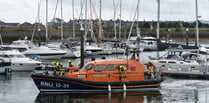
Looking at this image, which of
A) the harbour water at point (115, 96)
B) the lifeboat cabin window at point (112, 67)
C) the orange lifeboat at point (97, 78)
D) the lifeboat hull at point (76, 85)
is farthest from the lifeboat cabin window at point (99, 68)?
the harbour water at point (115, 96)

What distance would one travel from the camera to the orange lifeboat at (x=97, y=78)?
29.8 meters

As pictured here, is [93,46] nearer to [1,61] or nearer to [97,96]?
[1,61]

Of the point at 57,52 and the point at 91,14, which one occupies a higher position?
the point at 91,14

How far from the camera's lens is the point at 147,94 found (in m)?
30.5

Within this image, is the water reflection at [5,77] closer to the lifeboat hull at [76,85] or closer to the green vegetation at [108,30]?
the lifeboat hull at [76,85]

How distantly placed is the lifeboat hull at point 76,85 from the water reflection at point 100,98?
38 centimetres

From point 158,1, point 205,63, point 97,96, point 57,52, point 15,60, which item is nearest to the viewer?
point 97,96

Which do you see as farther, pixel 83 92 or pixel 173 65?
pixel 173 65

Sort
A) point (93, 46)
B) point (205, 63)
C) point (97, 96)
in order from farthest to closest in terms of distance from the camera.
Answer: point (93, 46) < point (205, 63) < point (97, 96)

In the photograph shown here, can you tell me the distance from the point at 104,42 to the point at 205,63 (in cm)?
3465

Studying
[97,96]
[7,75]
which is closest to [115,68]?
[97,96]

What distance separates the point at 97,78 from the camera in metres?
30.1

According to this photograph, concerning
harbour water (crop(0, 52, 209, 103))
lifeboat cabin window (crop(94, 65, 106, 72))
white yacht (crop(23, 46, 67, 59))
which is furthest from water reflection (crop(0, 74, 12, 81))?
white yacht (crop(23, 46, 67, 59))

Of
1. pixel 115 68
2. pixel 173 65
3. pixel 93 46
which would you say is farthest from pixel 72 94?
pixel 93 46
